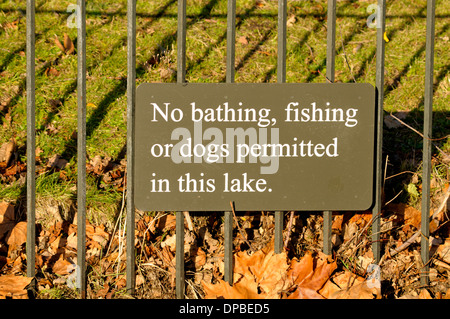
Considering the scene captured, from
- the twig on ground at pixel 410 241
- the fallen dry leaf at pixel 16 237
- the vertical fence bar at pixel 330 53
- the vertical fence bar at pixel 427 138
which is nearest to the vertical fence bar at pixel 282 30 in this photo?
the vertical fence bar at pixel 330 53

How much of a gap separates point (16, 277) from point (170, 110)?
1.21 meters

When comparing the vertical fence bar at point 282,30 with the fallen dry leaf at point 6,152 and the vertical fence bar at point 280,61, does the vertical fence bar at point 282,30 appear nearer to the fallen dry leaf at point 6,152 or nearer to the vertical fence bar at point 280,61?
the vertical fence bar at point 280,61

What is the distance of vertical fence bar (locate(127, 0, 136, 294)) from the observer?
3160mm

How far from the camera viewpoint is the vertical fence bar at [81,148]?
3.17 metres

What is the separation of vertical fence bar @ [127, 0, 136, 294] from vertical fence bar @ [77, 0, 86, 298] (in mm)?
229

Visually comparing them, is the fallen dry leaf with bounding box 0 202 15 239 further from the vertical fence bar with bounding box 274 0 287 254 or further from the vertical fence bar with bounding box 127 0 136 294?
the vertical fence bar with bounding box 274 0 287 254

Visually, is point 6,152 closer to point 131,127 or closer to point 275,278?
point 131,127

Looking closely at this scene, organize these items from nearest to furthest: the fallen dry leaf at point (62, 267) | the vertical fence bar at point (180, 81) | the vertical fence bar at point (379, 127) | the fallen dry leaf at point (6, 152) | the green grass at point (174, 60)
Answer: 1. the vertical fence bar at point (180, 81)
2. the vertical fence bar at point (379, 127)
3. the fallen dry leaf at point (62, 267)
4. the fallen dry leaf at point (6, 152)
5. the green grass at point (174, 60)

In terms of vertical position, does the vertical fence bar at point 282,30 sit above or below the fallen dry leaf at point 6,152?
above

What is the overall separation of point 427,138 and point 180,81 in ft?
4.45

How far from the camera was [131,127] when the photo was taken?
323 centimetres

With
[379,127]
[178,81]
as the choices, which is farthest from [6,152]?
[379,127]

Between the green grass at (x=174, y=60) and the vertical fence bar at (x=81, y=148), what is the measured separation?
320mm

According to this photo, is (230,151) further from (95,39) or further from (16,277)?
(95,39)
